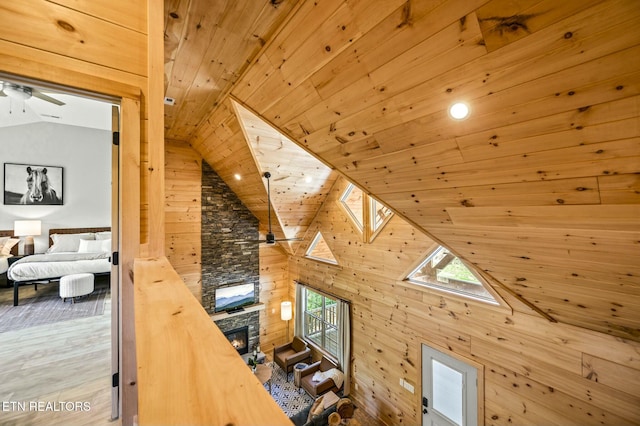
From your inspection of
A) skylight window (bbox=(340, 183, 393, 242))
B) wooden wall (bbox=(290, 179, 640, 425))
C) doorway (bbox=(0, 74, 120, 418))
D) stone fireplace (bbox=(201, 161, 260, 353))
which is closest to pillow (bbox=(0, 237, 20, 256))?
doorway (bbox=(0, 74, 120, 418))

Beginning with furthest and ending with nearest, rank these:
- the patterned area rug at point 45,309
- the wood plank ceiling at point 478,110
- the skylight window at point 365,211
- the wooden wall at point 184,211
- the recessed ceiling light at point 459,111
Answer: the wooden wall at point 184,211, the skylight window at point 365,211, the patterned area rug at point 45,309, the recessed ceiling light at point 459,111, the wood plank ceiling at point 478,110

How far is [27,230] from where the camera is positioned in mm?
5473

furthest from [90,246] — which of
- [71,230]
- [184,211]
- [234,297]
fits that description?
[234,297]

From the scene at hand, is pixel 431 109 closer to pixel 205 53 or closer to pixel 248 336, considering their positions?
pixel 205 53

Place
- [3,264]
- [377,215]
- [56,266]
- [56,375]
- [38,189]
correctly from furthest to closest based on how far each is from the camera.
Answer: [38,189], [377,215], [3,264], [56,266], [56,375]

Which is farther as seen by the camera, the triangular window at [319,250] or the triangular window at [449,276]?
the triangular window at [319,250]

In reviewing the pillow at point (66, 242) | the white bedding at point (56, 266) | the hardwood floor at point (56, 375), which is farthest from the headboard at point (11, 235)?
the hardwood floor at point (56, 375)

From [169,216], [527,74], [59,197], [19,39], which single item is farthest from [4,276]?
[527,74]

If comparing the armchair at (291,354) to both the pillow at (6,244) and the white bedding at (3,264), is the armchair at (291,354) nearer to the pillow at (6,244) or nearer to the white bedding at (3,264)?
the white bedding at (3,264)

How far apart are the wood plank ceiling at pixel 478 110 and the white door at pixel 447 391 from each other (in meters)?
1.44

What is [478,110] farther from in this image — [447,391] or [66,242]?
[66,242]

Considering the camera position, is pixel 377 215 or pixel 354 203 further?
pixel 354 203

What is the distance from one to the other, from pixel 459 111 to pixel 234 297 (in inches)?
247

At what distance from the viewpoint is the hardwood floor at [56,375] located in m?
1.59
